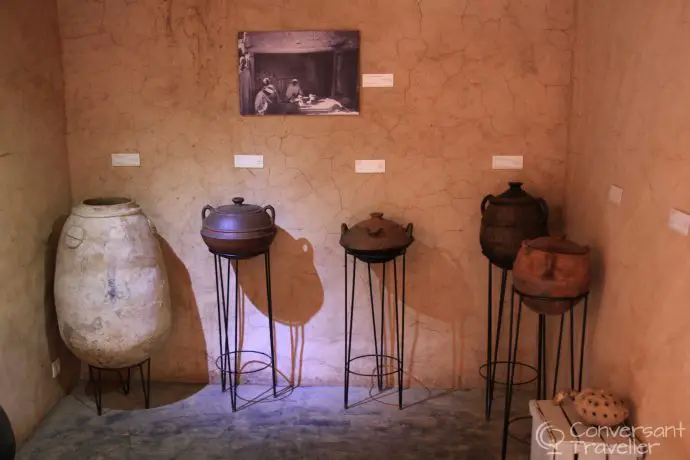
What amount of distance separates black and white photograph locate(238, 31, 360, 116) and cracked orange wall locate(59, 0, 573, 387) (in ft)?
0.18

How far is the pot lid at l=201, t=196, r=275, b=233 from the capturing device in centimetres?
291

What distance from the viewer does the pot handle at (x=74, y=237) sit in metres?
2.90

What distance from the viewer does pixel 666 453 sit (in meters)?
2.02

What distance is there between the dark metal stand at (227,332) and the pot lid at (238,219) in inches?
9.0

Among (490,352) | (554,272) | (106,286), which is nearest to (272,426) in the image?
(106,286)

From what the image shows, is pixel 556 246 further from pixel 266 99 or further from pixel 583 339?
pixel 266 99

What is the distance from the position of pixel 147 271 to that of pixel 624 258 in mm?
2056

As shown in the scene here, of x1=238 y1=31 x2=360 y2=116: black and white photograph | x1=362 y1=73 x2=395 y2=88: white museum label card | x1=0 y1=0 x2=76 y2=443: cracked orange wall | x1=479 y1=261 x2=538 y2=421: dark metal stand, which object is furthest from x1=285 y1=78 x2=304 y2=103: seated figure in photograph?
x1=479 y1=261 x2=538 y2=421: dark metal stand

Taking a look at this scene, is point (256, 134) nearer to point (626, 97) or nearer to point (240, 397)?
point (240, 397)

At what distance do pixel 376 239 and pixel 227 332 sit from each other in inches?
38.6

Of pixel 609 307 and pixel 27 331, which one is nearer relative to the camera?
pixel 609 307

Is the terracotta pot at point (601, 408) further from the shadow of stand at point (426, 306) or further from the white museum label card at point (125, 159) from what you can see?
the white museum label card at point (125, 159)

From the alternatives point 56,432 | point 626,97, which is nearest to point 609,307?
point 626,97

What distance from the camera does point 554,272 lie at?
2453mm
